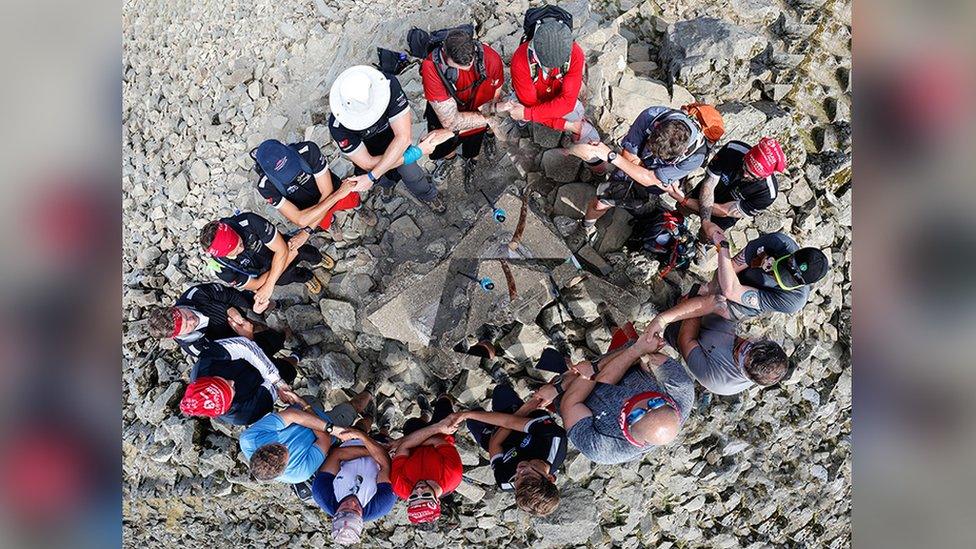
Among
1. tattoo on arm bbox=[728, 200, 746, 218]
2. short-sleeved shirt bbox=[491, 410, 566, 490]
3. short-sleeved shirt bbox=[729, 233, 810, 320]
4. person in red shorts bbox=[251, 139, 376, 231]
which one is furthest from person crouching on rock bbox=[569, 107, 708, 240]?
person in red shorts bbox=[251, 139, 376, 231]

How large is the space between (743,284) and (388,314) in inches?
118

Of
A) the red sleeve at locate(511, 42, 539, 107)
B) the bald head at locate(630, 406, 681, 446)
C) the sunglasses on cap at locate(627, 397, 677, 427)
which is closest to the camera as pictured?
the bald head at locate(630, 406, 681, 446)

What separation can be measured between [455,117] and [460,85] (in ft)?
0.88

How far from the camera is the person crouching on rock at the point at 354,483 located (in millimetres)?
3707

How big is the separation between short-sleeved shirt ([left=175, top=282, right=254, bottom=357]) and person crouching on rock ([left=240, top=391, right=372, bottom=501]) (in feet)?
2.64

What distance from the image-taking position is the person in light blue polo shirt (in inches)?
138

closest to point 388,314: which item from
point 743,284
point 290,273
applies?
point 290,273

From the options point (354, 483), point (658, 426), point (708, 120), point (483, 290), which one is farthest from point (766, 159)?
point (354, 483)

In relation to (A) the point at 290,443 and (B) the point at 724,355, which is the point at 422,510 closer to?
(A) the point at 290,443

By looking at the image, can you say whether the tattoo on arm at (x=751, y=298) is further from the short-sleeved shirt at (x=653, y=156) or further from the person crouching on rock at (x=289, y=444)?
the person crouching on rock at (x=289, y=444)

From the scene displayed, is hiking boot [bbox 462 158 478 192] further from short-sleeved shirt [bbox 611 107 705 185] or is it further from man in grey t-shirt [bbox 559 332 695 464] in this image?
man in grey t-shirt [bbox 559 332 695 464]

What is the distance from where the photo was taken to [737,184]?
151 inches
